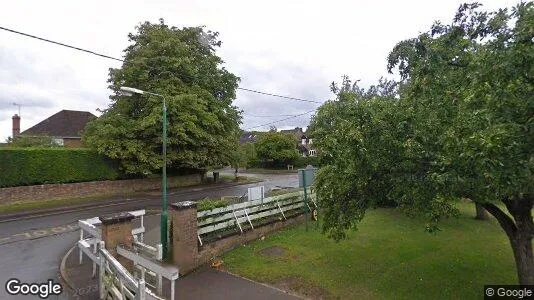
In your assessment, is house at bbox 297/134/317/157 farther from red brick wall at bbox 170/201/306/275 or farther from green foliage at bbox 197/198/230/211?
red brick wall at bbox 170/201/306/275

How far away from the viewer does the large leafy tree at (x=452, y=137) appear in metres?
5.02

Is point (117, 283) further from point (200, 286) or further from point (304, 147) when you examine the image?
point (304, 147)

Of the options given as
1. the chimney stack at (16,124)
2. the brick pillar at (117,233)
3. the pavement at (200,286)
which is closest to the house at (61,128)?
the chimney stack at (16,124)

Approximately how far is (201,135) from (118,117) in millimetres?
5816

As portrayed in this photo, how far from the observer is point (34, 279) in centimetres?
920

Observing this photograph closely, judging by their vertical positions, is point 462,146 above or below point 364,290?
above

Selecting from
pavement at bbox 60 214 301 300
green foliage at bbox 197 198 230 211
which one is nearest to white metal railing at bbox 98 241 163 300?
pavement at bbox 60 214 301 300

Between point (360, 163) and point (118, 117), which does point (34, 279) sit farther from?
point (118, 117)

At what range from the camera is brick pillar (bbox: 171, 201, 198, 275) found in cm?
958

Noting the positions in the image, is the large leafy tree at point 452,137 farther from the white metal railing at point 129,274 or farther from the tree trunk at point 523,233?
the white metal railing at point 129,274

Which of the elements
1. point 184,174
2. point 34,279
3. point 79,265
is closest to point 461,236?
point 79,265

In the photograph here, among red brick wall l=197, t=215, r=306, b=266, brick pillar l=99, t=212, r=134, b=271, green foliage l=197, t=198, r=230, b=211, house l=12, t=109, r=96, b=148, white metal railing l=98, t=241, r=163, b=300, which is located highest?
house l=12, t=109, r=96, b=148

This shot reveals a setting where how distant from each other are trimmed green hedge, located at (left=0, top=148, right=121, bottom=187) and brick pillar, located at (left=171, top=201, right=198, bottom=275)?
1679 centimetres

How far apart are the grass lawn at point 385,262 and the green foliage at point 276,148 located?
41287 mm
